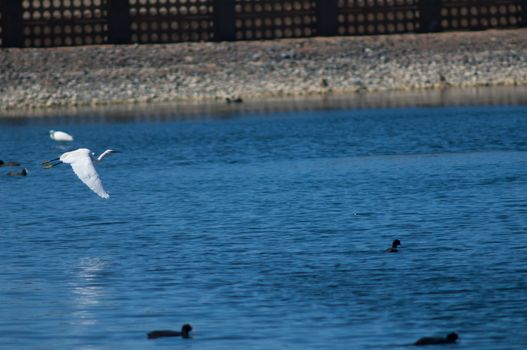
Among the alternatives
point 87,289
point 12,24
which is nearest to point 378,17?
point 12,24

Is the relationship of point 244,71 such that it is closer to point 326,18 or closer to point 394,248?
point 326,18

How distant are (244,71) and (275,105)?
3.21m

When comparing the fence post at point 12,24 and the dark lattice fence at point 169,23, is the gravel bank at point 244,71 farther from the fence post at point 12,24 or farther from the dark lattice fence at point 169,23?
the dark lattice fence at point 169,23

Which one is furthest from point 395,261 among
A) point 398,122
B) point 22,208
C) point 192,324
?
point 398,122

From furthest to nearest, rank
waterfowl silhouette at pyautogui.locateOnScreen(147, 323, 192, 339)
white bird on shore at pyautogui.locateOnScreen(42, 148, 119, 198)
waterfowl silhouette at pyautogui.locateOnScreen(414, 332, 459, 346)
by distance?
white bird on shore at pyautogui.locateOnScreen(42, 148, 119, 198)
waterfowl silhouette at pyautogui.locateOnScreen(147, 323, 192, 339)
waterfowl silhouette at pyautogui.locateOnScreen(414, 332, 459, 346)

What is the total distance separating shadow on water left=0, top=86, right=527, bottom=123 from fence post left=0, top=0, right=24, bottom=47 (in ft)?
17.1

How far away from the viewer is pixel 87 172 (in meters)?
22.8

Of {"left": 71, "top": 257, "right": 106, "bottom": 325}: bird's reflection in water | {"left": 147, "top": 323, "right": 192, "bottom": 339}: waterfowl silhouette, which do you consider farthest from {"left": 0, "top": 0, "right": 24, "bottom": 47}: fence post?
{"left": 147, "top": 323, "right": 192, "bottom": 339}: waterfowl silhouette

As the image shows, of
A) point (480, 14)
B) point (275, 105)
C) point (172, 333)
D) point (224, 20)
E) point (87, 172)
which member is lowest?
point (275, 105)

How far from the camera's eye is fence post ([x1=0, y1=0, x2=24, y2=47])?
6109cm

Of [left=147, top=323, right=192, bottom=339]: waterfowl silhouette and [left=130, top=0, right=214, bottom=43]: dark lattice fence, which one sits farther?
[left=130, top=0, right=214, bottom=43]: dark lattice fence

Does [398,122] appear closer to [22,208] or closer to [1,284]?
[22,208]

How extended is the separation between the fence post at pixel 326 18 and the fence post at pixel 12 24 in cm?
1249

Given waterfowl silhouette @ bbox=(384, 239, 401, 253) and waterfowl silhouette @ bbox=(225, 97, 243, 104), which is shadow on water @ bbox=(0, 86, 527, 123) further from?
waterfowl silhouette @ bbox=(384, 239, 401, 253)
